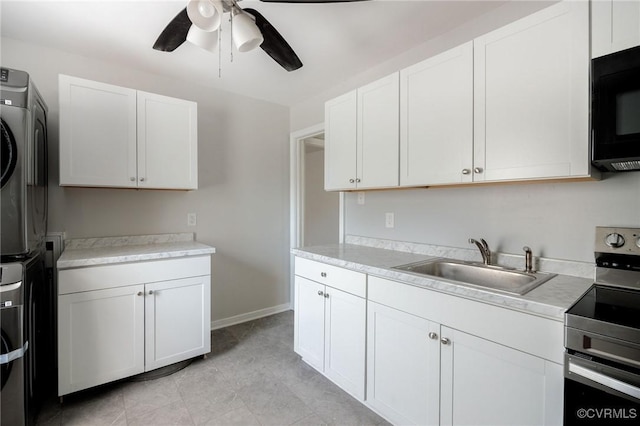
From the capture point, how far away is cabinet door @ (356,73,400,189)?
195cm

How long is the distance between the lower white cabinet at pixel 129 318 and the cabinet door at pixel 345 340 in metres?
1.02

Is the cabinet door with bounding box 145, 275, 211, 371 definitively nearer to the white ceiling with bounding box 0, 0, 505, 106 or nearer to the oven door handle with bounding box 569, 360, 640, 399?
the white ceiling with bounding box 0, 0, 505, 106

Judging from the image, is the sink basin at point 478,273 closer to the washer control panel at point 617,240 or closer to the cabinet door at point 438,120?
the washer control panel at point 617,240

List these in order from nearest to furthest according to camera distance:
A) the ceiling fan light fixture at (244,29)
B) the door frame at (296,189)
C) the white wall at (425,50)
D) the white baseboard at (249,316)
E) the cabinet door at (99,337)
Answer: the ceiling fan light fixture at (244,29)
the white wall at (425,50)
the cabinet door at (99,337)
the white baseboard at (249,316)
the door frame at (296,189)

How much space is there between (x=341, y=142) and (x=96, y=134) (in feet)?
5.84

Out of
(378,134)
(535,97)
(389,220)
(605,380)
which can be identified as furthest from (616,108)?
(389,220)

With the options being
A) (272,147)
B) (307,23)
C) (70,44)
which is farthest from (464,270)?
(70,44)

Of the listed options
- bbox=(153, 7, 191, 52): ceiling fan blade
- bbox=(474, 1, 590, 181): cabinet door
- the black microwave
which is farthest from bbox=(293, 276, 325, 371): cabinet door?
bbox=(153, 7, 191, 52): ceiling fan blade

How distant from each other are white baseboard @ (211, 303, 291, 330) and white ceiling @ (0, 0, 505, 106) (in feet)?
7.89

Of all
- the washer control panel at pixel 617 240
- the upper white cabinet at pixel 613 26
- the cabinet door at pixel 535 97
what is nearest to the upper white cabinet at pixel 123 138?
the cabinet door at pixel 535 97

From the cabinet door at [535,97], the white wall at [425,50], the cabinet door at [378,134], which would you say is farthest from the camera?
the cabinet door at [378,134]

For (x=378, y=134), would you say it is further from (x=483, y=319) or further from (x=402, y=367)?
(x=402, y=367)

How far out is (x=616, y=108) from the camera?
1.14 meters

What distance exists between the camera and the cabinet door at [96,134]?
6.59 feet
